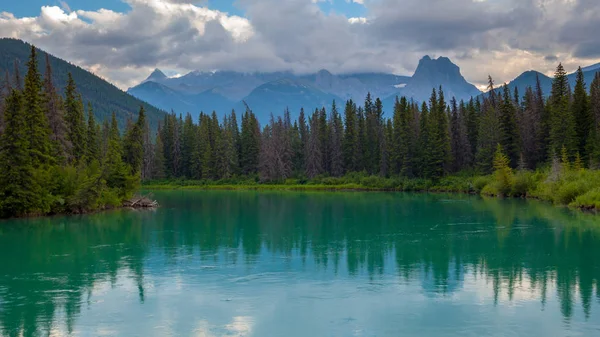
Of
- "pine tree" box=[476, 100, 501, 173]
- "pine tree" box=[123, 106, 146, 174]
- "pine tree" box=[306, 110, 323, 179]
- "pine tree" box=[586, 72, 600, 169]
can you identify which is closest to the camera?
"pine tree" box=[123, 106, 146, 174]

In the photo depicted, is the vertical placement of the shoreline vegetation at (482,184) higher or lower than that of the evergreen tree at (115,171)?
lower

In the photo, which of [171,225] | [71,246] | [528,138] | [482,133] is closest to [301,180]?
[482,133]

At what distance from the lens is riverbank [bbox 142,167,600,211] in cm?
5091

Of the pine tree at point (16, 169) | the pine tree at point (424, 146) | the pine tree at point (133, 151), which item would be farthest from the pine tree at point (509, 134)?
the pine tree at point (16, 169)

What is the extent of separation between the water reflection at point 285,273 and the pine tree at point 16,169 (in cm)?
192

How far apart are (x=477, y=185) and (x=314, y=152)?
133 ft

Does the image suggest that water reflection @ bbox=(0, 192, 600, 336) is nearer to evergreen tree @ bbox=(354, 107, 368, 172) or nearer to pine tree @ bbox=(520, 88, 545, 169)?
pine tree @ bbox=(520, 88, 545, 169)

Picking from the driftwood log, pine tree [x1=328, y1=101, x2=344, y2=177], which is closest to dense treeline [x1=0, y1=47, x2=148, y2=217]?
the driftwood log

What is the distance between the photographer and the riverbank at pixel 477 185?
5091cm

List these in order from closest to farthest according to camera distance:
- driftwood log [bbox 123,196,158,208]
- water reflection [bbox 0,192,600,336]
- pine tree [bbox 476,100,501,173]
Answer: water reflection [bbox 0,192,600,336] → driftwood log [bbox 123,196,158,208] → pine tree [bbox 476,100,501,173]

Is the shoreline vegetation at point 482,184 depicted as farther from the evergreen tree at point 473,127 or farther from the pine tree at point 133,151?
the pine tree at point 133,151

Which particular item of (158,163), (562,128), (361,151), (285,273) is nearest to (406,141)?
(361,151)

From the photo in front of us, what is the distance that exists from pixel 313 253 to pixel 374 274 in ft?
20.1

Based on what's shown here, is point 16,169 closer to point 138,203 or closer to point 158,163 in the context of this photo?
point 138,203
